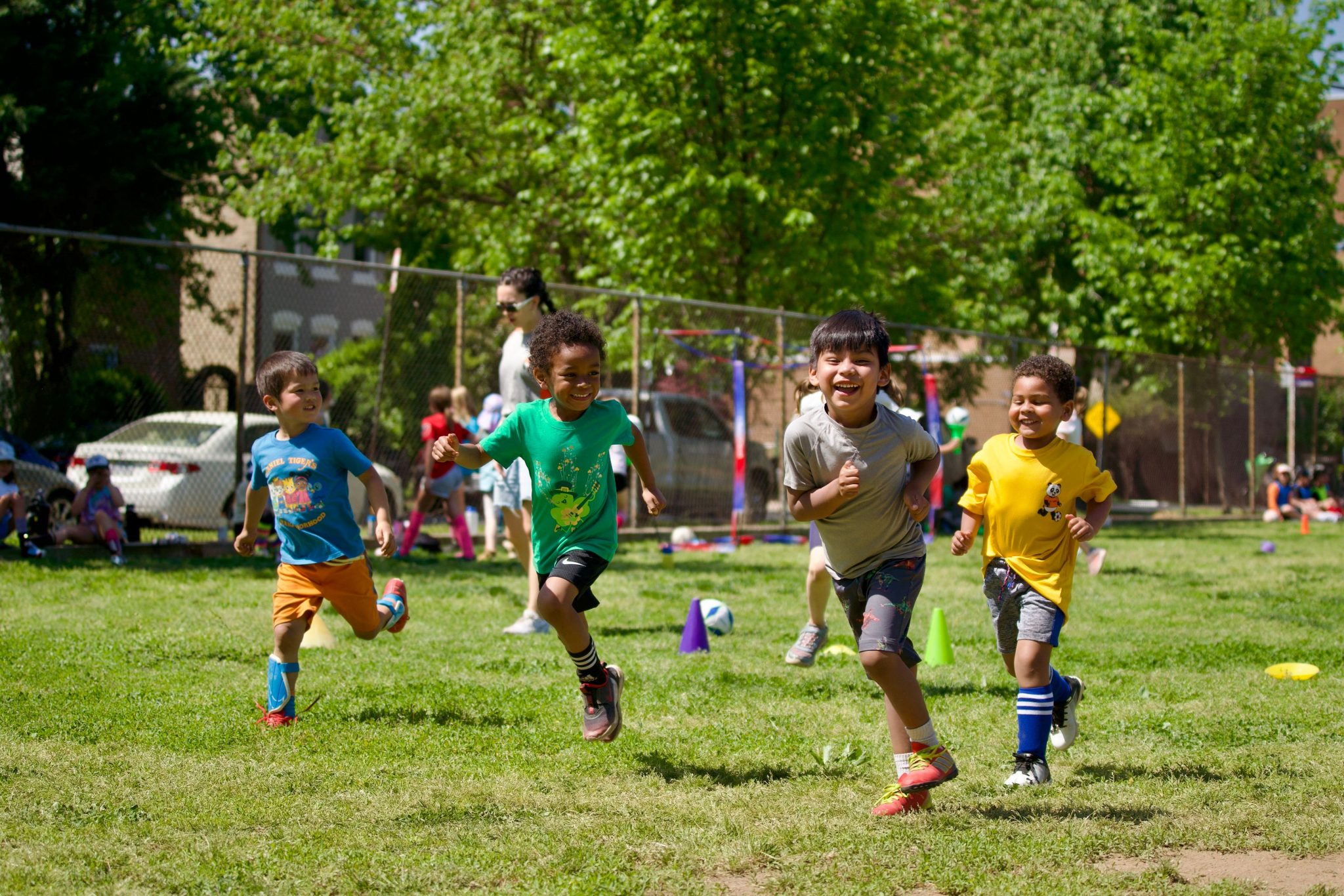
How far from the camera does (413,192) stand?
904 inches

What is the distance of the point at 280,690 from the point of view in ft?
18.0

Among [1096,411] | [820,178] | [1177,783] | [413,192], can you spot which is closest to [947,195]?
[1096,411]

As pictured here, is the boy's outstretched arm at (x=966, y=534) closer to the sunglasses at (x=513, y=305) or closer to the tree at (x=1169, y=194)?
the sunglasses at (x=513, y=305)

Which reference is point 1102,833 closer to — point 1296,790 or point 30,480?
point 1296,790

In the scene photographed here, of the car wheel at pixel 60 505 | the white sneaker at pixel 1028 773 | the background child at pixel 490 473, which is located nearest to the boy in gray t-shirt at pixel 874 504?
the white sneaker at pixel 1028 773

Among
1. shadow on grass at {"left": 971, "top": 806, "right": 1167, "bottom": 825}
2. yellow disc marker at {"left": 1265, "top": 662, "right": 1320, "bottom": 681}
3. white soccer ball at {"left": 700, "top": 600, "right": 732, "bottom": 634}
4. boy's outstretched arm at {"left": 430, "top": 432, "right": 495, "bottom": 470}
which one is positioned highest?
boy's outstretched arm at {"left": 430, "top": 432, "right": 495, "bottom": 470}

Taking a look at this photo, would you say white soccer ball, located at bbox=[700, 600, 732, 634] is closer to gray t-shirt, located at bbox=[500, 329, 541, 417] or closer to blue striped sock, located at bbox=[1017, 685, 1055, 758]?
gray t-shirt, located at bbox=[500, 329, 541, 417]

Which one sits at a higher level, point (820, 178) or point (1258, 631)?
point (820, 178)

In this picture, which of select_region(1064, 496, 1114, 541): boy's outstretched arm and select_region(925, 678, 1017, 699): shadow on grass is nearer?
select_region(1064, 496, 1114, 541): boy's outstretched arm

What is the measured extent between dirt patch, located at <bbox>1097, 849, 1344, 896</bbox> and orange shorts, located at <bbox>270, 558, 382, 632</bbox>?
A: 3.36m

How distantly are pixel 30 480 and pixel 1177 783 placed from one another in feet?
32.2

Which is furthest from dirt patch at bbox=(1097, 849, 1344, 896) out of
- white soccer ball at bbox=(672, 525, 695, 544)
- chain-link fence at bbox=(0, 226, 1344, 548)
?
white soccer ball at bbox=(672, 525, 695, 544)

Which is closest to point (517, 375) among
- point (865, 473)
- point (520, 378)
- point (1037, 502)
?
point (520, 378)

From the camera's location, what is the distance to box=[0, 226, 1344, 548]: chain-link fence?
11148mm
